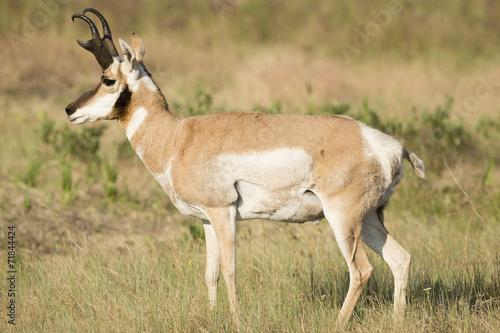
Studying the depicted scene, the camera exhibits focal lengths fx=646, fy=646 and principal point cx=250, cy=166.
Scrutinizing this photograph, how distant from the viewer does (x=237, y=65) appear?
61.6ft

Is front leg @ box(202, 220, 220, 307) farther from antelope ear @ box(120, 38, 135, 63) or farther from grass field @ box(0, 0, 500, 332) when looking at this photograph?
antelope ear @ box(120, 38, 135, 63)

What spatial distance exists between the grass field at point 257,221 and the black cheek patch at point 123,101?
1.49 metres

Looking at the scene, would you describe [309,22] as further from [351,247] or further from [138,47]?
[351,247]

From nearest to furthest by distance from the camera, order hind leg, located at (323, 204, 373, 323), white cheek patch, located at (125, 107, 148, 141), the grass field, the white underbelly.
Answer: hind leg, located at (323, 204, 373, 323)
the white underbelly
the grass field
white cheek patch, located at (125, 107, 148, 141)

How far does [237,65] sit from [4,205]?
10480 millimetres

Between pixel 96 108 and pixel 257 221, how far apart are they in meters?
3.95

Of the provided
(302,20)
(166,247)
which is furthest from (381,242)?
(302,20)

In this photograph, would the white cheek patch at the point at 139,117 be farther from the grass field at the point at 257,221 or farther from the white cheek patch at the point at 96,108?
the grass field at the point at 257,221

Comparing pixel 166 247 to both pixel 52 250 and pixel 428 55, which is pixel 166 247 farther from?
pixel 428 55

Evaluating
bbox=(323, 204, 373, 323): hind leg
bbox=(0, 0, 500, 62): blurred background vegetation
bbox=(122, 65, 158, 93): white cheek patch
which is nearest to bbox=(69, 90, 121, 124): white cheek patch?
bbox=(122, 65, 158, 93): white cheek patch

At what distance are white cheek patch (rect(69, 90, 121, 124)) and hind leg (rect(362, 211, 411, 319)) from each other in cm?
251

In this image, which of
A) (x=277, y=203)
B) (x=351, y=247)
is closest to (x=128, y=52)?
(x=277, y=203)

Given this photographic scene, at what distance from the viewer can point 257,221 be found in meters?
9.25

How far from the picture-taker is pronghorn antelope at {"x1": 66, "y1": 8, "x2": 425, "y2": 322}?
5316mm
